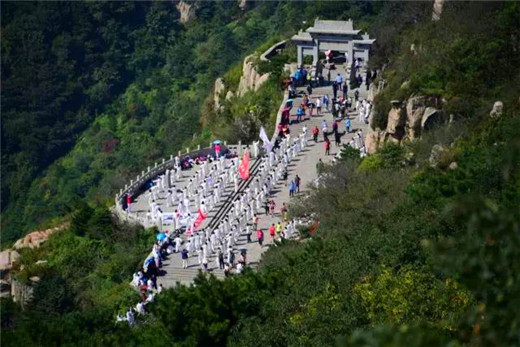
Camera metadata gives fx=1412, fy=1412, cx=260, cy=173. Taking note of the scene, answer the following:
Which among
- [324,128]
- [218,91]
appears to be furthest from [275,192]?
Answer: [218,91]

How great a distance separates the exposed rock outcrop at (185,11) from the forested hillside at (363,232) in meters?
16.4

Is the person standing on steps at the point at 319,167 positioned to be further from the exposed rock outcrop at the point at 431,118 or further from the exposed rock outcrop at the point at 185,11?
the exposed rock outcrop at the point at 185,11

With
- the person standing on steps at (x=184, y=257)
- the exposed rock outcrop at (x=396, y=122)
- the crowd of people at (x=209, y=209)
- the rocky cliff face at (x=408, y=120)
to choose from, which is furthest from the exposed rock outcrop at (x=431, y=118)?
the person standing on steps at (x=184, y=257)

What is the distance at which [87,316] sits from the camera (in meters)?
33.1

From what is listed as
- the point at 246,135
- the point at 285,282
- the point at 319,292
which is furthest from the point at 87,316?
the point at 246,135

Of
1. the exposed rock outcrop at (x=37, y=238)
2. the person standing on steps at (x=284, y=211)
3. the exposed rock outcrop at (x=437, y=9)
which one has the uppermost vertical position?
the exposed rock outcrop at (x=437, y=9)

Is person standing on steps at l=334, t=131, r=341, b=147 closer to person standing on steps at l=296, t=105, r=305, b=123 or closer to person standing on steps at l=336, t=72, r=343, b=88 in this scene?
person standing on steps at l=296, t=105, r=305, b=123

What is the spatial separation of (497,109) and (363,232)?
30.4 feet

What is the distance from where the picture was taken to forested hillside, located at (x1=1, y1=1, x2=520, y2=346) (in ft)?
39.0

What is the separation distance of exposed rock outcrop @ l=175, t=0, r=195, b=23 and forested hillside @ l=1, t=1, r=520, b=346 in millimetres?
16368

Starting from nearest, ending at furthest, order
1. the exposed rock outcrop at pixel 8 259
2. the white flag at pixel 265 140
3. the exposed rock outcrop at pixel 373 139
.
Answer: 1. the exposed rock outcrop at pixel 373 139
2. the exposed rock outcrop at pixel 8 259
3. the white flag at pixel 265 140

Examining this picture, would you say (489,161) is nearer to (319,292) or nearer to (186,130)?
(319,292)

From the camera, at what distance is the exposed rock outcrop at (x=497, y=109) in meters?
39.9

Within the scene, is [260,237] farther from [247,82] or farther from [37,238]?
[247,82]
